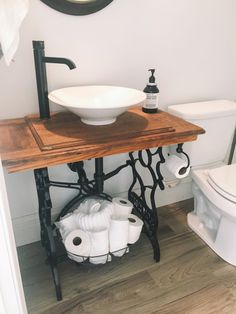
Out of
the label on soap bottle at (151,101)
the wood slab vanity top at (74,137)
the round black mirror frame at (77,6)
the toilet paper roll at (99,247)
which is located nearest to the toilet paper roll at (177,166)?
the wood slab vanity top at (74,137)

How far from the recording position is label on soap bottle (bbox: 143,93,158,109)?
132 centimetres

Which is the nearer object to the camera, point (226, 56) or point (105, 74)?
point (105, 74)

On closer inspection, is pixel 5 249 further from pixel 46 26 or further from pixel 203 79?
pixel 203 79

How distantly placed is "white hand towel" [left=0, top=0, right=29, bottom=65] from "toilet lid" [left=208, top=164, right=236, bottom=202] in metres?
1.13

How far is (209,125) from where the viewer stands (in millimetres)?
1550

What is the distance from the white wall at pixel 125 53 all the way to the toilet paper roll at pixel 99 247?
0.37 meters

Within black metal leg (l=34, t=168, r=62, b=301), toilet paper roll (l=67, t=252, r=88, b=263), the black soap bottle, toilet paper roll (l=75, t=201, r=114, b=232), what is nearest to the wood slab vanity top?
the black soap bottle

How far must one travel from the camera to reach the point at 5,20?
2.39 ft

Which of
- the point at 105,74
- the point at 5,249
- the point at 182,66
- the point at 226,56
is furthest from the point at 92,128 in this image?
the point at 226,56

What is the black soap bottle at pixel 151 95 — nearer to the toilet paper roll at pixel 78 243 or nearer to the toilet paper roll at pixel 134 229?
the toilet paper roll at pixel 134 229

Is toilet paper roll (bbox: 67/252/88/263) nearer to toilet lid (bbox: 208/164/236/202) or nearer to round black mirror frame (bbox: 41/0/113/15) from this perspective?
toilet lid (bbox: 208/164/236/202)

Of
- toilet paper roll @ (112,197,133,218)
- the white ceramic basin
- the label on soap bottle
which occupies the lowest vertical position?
toilet paper roll @ (112,197,133,218)

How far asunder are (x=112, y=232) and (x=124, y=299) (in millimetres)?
312

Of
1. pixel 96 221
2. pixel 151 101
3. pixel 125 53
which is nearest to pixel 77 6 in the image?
pixel 125 53
